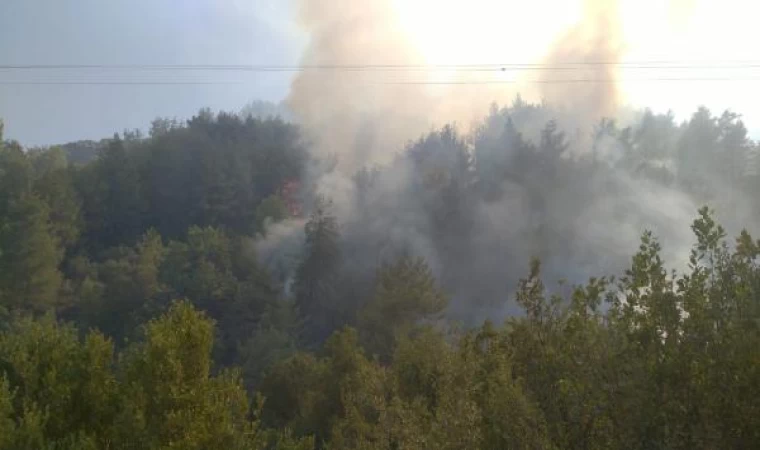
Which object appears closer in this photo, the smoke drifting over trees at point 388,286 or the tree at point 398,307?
the smoke drifting over trees at point 388,286

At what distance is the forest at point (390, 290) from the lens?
18.2 feet

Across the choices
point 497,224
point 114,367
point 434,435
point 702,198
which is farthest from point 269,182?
point 434,435

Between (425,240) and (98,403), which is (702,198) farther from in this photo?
(98,403)

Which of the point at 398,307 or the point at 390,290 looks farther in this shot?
the point at 390,290

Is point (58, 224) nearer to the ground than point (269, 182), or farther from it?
nearer to the ground

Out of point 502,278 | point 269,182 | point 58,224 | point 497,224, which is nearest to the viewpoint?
point 502,278

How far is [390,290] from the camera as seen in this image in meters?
29.9

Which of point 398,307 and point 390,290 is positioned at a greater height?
point 390,290

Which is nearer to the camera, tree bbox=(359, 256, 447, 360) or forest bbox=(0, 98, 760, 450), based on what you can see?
forest bbox=(0, 98, 760, 450)

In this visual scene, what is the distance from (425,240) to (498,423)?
39.6 metres

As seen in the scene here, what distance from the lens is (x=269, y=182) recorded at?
63250 mm

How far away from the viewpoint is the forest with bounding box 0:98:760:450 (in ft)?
18.2

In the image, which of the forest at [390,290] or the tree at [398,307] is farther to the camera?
the tree at [398,307]

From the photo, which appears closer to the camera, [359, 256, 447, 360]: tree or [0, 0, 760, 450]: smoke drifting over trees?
[0, 0, 760, 450]: smoke drifting over trees
